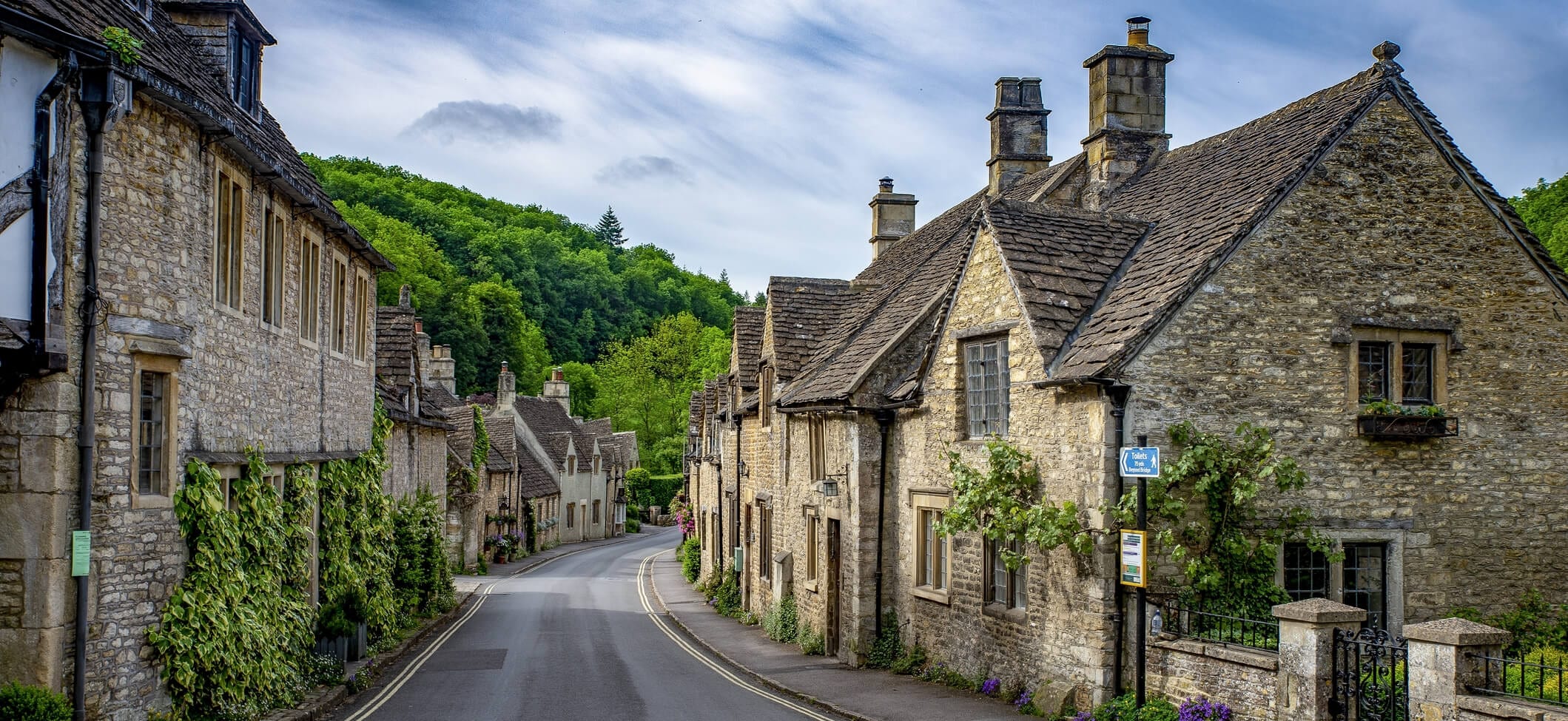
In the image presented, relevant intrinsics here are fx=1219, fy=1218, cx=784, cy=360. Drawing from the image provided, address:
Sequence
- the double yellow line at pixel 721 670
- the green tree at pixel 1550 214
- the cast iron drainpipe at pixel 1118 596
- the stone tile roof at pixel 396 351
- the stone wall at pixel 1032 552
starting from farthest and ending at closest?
the green tree at pixel 1550 214, the stone tile roof at pixel 396 351, the double yellow line at pixel 721 670, the stone wall at pixel 1032 552, the cast iron drainpipe at pixel 1118 596

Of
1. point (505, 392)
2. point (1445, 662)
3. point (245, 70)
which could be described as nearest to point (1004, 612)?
point (1445, 662)

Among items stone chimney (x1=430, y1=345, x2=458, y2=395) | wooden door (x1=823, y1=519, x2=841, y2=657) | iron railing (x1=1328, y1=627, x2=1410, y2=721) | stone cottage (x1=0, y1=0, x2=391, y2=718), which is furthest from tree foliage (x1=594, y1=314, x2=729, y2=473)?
iron railing (x1=1328, y1=627, x2=1410, y2=721)

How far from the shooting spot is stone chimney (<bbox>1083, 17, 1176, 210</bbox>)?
21.2m

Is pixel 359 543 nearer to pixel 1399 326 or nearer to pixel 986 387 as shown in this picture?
pixel 986 387

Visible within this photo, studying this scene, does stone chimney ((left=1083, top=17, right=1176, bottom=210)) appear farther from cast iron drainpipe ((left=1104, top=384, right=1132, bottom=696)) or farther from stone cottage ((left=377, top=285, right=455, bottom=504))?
stone cottage ((left=377, top=285, right=455, bottom=504))

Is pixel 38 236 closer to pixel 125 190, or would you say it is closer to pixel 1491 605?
pixel 125 190

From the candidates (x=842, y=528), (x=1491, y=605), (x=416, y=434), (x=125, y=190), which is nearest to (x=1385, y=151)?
(x=1491, y=605)

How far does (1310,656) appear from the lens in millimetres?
11320

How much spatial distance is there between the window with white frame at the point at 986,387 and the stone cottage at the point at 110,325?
974 cm

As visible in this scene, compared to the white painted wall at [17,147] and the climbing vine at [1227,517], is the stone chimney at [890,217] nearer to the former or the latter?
the climbing vine at [1227,517]

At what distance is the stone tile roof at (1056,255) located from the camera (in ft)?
51.2

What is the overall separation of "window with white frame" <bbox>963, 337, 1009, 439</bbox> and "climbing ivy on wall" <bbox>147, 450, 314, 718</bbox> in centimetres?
961

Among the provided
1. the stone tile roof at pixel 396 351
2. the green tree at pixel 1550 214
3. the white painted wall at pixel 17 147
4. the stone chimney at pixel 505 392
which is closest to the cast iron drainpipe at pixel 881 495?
the white painted wall at pixel 17 147

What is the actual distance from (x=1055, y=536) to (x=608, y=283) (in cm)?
9751
